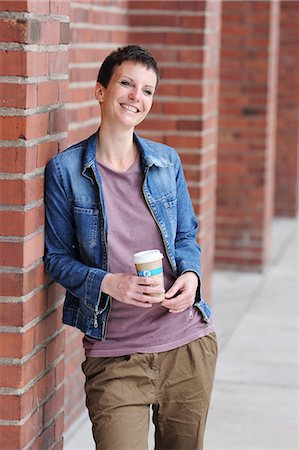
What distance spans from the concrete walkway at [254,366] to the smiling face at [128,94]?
74.1 inches

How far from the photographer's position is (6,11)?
108 inches

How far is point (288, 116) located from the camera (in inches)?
442

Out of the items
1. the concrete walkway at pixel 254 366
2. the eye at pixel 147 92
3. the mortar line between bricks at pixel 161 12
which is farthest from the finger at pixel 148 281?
the mortar line between bricks at pixel 161 12

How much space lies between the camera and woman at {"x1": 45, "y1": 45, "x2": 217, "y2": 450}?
9.87 feet

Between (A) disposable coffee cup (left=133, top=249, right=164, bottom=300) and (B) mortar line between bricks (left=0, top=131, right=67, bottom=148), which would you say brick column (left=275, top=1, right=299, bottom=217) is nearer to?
(B) mortar line between bricks (left=0, top=131, right=67, bottom=148)

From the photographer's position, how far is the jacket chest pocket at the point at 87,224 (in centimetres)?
301

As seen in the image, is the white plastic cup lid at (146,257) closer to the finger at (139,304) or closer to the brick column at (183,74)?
the finger at (139,304)

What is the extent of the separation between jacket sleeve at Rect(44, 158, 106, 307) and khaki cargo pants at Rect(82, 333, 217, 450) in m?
0.25

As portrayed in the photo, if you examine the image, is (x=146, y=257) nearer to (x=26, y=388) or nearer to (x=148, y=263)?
(x=148, y=263)

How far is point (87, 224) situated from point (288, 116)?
27.8 ft

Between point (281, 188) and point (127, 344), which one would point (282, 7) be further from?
point (127, 344)

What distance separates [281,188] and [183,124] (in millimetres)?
5982

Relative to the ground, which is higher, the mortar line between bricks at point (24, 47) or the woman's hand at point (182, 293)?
the mortar line between bricks at point (24, 47)

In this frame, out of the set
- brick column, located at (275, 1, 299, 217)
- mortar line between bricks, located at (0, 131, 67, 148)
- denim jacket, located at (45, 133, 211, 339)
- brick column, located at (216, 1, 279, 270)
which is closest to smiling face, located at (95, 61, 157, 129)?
denim jacket, located at (45, 133, 211, 339)
